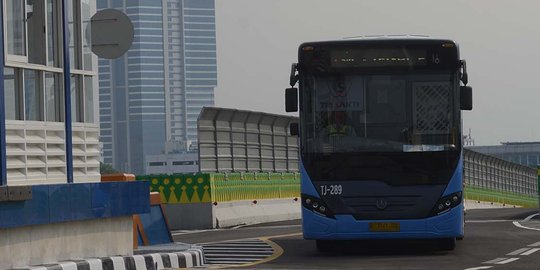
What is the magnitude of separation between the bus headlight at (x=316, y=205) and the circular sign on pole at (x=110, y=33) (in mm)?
4347

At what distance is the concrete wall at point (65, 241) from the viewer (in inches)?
523

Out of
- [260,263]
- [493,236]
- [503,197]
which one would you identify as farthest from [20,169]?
[503,197]

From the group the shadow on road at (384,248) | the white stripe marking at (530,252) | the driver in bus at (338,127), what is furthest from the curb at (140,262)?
the white stripe marking at (530,252)

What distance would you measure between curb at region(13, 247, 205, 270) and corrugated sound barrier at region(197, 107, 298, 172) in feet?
59.6

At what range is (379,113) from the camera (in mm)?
19250

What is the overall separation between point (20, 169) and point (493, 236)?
1122 cm

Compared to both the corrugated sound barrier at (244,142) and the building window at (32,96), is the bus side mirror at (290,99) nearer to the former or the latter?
the building window at (32,96)

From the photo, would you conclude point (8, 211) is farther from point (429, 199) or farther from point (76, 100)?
point (429, 199)

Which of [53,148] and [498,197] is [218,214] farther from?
[498,197]

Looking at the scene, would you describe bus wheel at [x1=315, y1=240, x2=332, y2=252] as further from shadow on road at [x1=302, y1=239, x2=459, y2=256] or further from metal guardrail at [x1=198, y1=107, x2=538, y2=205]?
metal guardrail at [x1=198, y1=107, x2=538, y2=205]

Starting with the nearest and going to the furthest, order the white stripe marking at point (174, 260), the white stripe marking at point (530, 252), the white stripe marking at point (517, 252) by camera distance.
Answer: the white stripe marking at point (174, 260) → the white stripe marking at point (530, 252) → the white stripe marking at point (517, 252)

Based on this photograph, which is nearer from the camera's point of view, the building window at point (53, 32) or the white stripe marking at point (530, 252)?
the building window at point (53, 32)

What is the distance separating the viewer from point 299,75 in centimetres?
1952

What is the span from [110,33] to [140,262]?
8.61ft
